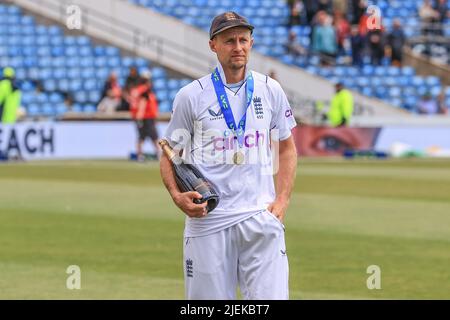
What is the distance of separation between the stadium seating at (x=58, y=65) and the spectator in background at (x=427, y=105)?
7.47m

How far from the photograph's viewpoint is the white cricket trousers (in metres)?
7.23

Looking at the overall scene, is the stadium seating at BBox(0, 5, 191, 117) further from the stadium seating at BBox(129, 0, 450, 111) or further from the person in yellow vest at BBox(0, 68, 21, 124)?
the person in yellow vest at BBox(0, 68, 21, 124)

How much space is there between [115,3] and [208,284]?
3372 cm

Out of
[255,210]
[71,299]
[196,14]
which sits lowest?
[71,299]

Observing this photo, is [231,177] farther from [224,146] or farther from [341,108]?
[341,108]

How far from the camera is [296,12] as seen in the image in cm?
4181

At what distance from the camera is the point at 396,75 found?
40.7 m

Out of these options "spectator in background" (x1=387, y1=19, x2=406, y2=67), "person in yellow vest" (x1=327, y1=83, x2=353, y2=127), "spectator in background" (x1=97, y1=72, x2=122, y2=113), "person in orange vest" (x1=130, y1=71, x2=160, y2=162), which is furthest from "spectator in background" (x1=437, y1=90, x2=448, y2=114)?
"person in orange vest" (x1=130, y1=71, x2=160, y2=162)

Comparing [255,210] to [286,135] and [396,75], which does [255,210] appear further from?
[396,75]

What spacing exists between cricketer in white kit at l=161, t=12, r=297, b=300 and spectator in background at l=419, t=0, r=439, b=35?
35522mm

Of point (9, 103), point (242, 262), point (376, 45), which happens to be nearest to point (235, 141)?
point (242, 262)

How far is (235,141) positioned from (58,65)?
1262 inches
